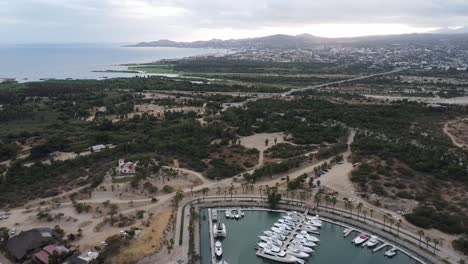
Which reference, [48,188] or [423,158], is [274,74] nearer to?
[423,158]

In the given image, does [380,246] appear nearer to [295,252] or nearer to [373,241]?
[373,241]

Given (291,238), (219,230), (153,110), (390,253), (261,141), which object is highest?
(153,110)

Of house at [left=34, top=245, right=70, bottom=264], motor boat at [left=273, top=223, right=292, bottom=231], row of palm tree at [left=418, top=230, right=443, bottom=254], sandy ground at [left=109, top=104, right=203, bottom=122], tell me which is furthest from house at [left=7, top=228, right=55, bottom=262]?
sandy ground at [left=109, top=104, right=203, bottom=122]

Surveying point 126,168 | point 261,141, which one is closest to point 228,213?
point 126,168

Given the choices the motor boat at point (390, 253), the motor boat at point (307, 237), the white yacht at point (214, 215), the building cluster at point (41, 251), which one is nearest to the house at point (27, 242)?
the building cluster at point (41, 251)

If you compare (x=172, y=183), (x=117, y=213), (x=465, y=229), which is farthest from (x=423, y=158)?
(x=117, y=213)

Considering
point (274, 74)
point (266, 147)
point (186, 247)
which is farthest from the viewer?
point (274, 74)

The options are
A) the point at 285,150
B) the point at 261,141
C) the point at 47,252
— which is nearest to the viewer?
the point at 47,252
